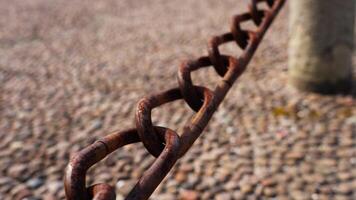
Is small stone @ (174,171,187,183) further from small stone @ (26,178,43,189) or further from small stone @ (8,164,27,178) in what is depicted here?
small stone @ (8,164,27,178)

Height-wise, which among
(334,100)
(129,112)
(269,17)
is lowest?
(334,100)

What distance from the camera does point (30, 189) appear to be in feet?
8.56

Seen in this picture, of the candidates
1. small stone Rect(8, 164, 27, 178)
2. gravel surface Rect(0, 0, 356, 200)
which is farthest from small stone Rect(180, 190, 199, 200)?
small stone Rect(8, 164, 27, 178)

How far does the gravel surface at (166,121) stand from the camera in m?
2.57

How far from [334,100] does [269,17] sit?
189 cm

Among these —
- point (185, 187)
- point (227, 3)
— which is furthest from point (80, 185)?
point (227, 3)

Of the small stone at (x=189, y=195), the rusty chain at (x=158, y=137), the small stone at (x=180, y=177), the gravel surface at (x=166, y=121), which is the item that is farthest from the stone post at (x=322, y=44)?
the rusty chain at (x=158, y=137)

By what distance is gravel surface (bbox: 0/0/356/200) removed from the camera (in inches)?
101

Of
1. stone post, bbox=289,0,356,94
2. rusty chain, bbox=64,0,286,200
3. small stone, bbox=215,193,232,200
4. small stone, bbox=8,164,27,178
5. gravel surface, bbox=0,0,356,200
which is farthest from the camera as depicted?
stone post, bbox=289,0,356,94

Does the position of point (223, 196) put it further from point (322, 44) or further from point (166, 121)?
point (322, 44)

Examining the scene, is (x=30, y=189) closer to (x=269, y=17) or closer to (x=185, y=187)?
(x=185, y=187)

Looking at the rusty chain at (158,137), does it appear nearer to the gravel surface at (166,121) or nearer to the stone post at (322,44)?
the gravel surface at (166,121)

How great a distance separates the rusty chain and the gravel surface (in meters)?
1.22

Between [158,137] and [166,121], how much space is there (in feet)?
7.98
